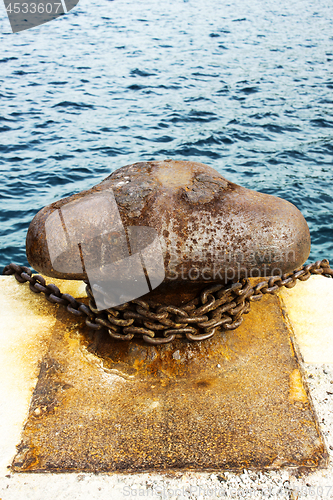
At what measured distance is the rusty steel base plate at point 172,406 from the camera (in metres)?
1.74

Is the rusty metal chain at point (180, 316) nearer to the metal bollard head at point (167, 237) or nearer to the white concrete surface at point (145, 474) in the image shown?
the metal bollard head at point (167, 237)

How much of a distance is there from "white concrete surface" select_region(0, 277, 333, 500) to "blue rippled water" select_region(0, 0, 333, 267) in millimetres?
2091

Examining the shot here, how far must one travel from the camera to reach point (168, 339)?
6.73 feet

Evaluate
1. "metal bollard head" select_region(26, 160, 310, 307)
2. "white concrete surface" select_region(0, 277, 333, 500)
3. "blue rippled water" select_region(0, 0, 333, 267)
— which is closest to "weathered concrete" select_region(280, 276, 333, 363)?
"white concrete surface" select_region(0, 277, 333, 500)

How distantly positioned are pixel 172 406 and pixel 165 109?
7.04m

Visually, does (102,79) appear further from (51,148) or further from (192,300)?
(192,300)

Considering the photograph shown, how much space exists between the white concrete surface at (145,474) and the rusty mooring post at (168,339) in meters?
0.05

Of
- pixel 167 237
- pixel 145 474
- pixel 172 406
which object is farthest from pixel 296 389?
pixel 167 237

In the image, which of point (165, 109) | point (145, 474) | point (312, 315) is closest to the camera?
point (145, 474)

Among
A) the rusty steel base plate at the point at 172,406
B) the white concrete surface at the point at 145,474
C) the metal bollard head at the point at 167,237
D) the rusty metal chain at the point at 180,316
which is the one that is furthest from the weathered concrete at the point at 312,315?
the metal bollard head at the point at 167,237

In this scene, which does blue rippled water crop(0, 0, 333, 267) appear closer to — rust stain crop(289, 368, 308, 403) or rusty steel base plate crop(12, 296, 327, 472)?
rusty steel base plate crop(12, 296, 327, 472)

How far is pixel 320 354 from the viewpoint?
2.27 m

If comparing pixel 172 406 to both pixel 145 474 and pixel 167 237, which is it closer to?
pixel 145 474

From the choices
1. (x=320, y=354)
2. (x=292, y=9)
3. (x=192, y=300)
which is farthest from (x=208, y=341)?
(x=292, y=9)
